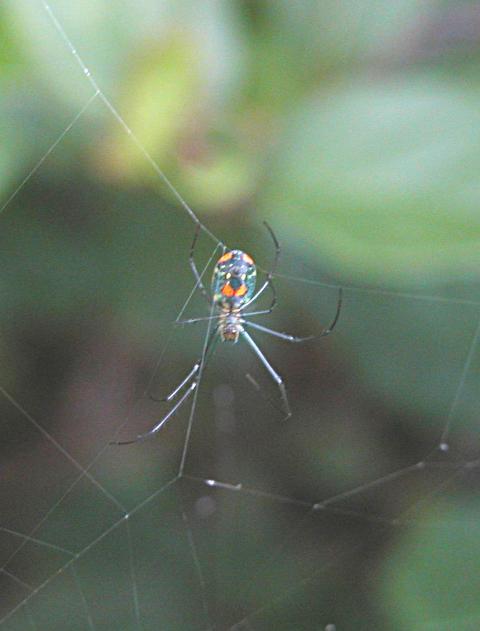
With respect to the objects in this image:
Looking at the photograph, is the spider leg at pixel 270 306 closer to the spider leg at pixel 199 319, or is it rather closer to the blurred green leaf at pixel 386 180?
the spider leg at pixel 199 319

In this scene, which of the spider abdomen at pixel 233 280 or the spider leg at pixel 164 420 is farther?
the spider leg at pixel 164 420

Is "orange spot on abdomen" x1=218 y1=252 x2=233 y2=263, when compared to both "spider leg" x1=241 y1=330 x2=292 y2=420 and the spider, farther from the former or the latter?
"spider leg" x1=241 y1=330 x2=292 y2=420

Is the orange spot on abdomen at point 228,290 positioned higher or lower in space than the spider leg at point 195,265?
Answer: lower

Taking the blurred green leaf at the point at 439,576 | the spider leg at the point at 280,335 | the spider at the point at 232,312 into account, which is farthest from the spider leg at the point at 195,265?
the blurred green leaf at the point at 439,576

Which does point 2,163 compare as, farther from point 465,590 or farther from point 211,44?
point 465,590

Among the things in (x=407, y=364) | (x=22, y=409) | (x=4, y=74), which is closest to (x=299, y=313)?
(x=407, y=364)

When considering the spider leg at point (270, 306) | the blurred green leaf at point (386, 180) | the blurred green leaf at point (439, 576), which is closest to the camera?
the blurred green leaf at point (386, 180)

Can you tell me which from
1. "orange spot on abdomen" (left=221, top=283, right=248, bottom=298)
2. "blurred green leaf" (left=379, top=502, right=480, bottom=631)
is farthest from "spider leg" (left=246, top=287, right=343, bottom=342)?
"blurred green leaf" (left=379, top=502, right=480, bottom=631)
